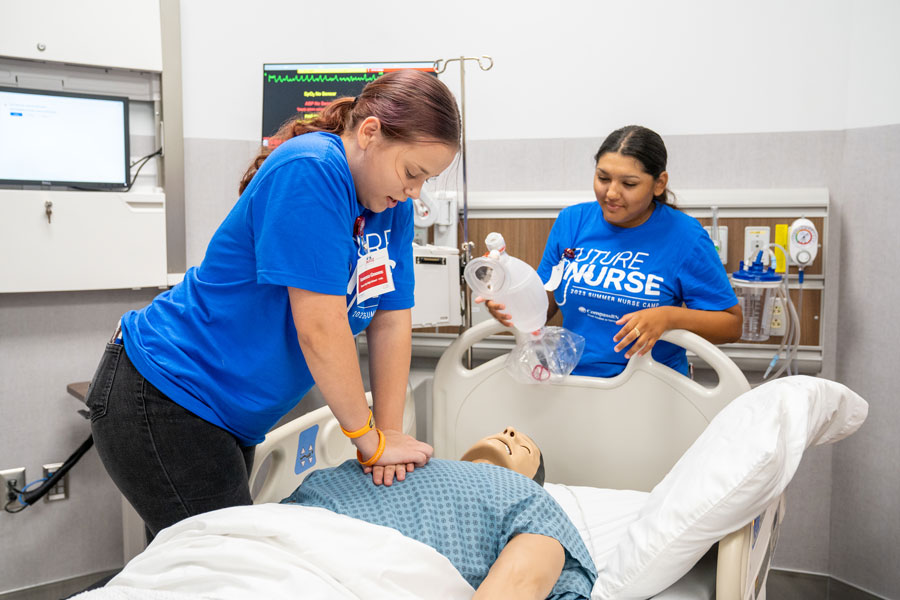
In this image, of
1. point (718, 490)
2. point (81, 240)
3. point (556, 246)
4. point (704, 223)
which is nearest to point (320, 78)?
point (81, 240)

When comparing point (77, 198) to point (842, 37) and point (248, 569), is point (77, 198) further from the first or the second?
point (842, 37)

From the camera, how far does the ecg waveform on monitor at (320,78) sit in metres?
2.67

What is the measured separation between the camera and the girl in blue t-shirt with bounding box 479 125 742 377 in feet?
6.57

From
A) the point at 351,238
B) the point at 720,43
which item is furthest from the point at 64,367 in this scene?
the point at 720,43

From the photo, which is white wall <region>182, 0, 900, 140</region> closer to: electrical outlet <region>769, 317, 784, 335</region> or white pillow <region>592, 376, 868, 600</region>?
electrical outlet <region>769, 317, 784, 335</region>

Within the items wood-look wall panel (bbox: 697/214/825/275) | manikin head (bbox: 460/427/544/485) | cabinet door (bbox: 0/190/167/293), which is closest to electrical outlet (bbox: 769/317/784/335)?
wood-look wall panel (bbox: 697/214/825/275)

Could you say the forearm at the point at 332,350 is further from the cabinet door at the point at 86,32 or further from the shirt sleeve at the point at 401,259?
the cabinet door at the point at 86,32

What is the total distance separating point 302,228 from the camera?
119 centimetres

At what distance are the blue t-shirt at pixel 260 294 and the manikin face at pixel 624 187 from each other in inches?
33.6

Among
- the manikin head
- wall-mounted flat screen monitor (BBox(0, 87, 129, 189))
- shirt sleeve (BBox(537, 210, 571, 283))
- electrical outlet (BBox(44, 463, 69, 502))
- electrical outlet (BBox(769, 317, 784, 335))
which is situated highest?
wall-mounted flat screen monitor (BBox(0, 87, 129, 189))

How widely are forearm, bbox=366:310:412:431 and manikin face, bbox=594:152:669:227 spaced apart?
2.73 feet

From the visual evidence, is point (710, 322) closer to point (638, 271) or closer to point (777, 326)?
point (638, 271)

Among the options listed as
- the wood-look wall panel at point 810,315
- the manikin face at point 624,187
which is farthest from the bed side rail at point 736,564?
the wood-look wall panel at point 810,315

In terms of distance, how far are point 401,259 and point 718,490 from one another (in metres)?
0.79
